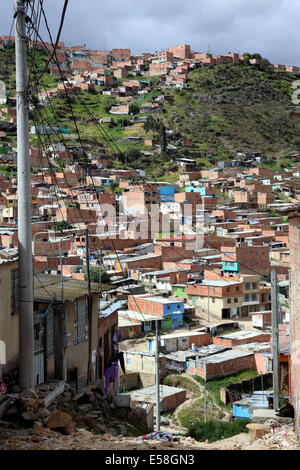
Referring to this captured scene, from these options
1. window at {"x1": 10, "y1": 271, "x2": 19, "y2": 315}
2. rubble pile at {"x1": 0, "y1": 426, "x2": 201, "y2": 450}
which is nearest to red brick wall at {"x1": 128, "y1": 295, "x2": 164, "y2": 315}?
window at {"x1": 10, "y1": 271, "x2": 19, "y2": 315}

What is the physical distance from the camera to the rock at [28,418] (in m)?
6.16

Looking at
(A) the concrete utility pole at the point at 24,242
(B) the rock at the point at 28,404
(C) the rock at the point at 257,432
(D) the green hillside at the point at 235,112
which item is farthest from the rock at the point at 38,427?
(D) the green hillside at the point at 235,112

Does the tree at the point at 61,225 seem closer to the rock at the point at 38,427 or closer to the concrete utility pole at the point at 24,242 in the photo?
the concrete utility pole at the point at 24,242

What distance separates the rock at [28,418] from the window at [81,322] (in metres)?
3.61

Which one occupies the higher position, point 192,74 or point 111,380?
point 192,74

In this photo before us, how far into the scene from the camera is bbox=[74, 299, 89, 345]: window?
9891 millimetres

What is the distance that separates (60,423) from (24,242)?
2.10m

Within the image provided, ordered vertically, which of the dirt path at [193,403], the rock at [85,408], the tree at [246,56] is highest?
the tree at [246,56]

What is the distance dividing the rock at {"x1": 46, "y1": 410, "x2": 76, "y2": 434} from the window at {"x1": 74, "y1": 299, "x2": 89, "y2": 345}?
351 centimetres

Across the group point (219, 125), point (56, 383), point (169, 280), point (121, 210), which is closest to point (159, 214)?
point (121, 210)

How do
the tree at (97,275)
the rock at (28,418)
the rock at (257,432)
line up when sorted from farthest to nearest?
the tree at (97,275)
the rock at (257,432)
the rock at (28,418)

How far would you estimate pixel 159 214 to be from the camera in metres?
41.6

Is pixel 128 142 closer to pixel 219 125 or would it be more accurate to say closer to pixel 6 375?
pixel 219 125

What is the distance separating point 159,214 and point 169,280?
36.6 feet
